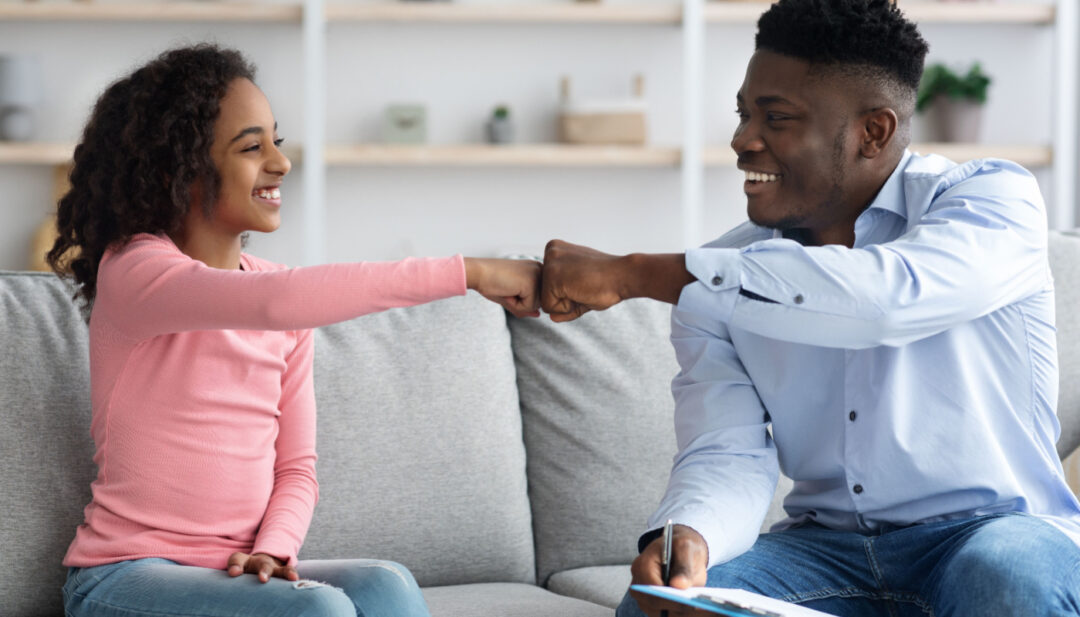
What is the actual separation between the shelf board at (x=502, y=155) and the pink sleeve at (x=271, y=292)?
267 cm

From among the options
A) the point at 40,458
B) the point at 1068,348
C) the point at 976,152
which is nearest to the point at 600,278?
the point at 40,458

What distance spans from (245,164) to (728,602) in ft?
2.93

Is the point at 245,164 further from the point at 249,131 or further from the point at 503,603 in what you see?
the point at 503,603

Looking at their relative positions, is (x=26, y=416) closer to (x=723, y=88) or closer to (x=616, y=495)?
(x=616, y=495)

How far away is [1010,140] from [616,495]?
11.4ft

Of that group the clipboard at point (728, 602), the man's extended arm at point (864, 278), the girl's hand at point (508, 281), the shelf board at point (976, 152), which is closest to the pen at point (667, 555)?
the clipboard at point (728, 602)

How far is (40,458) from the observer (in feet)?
5.32

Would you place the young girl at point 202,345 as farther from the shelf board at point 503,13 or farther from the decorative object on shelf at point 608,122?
the decorative object on shelf at point 608,122

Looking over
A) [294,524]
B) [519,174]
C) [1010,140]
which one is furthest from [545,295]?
[1010,140]

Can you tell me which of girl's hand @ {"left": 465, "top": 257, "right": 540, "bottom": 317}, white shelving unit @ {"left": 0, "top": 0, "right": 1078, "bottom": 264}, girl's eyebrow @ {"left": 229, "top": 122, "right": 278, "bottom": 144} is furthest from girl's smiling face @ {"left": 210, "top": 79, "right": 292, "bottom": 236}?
white shelving unit @ {"left": 0, "top": 0, "right": 1078, "bottom": 264}

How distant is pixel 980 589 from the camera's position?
115cm

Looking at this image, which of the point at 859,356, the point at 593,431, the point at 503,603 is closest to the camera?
the point at 859,356

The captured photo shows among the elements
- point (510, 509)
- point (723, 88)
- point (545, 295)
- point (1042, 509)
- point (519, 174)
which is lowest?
point (510, 509)

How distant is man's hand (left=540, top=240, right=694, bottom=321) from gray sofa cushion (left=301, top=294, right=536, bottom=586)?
1.53ft
